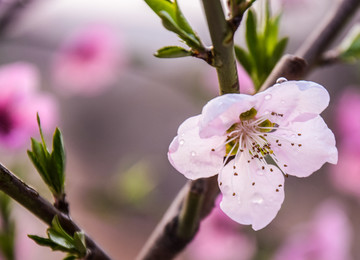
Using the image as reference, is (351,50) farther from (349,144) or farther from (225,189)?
(349,144)

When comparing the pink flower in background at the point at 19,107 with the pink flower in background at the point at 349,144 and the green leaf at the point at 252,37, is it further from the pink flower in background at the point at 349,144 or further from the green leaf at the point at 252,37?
the pink flower in background at the point at 349,144

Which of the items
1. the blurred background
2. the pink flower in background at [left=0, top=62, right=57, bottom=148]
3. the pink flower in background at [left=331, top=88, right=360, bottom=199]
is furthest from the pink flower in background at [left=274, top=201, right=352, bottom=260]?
the pink flower in background at [left=0, top=62, right=57, bottom=148]

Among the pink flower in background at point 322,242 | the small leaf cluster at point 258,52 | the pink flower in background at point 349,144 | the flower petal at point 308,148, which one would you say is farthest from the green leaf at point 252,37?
the pink flower in background at point 349,144

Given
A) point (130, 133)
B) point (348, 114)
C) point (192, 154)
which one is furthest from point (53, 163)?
point (130, 133)

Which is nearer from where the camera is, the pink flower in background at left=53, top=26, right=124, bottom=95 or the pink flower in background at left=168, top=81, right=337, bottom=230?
the pink flower in background at left=168, top=81, right=337, bottom=230

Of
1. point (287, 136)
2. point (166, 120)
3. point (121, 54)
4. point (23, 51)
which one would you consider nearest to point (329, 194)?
point (166, 120)

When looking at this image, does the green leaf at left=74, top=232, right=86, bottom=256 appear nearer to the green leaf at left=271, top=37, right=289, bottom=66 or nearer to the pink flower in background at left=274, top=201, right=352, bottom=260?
the green leaf at left=271, top=37, right=289, bottom=66
